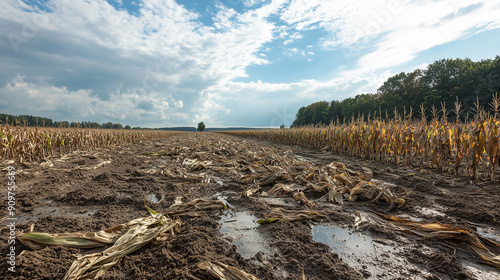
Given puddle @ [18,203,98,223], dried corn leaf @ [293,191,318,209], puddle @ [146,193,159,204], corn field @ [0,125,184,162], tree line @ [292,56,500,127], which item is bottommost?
puddle @ [146,193,159,204]

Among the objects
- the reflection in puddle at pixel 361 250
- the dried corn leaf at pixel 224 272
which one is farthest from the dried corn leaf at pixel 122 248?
the reflection in puddle at pixel 361 250

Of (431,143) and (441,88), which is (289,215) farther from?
(441,88)

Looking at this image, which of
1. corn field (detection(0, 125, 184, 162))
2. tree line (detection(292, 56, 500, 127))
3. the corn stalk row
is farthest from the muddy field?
tree line (detection(292, 56, 500, 127))

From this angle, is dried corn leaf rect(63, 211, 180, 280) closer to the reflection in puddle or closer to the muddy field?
the muddy field

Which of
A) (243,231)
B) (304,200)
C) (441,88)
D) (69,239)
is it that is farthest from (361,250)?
(441,88)

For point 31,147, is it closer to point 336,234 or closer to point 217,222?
point 217,222

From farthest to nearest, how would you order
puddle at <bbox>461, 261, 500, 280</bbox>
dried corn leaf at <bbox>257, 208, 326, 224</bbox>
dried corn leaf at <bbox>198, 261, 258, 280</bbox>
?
1. dried corn leaf at <bbox>257, 208, 326, 224</bbox>
2. puddle at <bbox>461, 261, 500, 280</bbox>
3. dried corn leaf at <bbox>198, 261, 258, 280</bbox>

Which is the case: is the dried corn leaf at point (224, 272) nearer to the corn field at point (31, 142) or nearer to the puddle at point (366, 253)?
the puddle at point (366, 253)

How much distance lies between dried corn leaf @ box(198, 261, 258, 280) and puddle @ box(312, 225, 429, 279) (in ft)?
3.20

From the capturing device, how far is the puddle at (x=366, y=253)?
1.90 meters

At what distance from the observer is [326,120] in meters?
80.2

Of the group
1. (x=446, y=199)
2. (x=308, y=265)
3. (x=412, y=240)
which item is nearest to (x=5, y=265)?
(x=308, y=265)

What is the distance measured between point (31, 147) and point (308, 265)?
10937 millimetres

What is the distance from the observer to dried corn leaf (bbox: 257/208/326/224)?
9.55 ft
